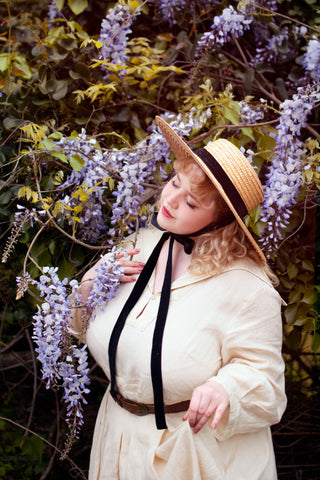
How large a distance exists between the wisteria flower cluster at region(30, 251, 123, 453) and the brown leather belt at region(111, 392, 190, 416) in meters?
0.12

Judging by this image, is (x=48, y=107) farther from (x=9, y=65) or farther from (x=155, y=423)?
(x=155, y=423)

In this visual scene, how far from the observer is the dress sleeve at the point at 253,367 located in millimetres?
1257

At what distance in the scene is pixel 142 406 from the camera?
1.41 m

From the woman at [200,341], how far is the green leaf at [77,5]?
106 cm

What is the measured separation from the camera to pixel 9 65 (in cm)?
195

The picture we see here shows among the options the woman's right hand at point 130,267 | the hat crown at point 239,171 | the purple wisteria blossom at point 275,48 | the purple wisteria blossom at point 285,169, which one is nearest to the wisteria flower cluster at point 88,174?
the woman's right hand at point 130,267

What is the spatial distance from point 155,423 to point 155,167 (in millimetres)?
848

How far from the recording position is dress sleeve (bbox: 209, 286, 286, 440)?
4.12ft

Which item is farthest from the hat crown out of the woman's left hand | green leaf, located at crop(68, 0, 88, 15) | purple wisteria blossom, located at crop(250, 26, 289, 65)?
green leaf, located at crop(68, 0, 88, 15)

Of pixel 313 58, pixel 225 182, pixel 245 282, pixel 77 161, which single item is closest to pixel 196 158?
pixel 225 182

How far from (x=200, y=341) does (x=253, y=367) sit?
0.52 feet

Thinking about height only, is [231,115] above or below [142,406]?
above

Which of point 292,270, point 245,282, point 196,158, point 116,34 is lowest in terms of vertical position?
point 292,270

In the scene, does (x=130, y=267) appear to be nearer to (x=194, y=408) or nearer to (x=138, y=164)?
(x=138, y=164)
